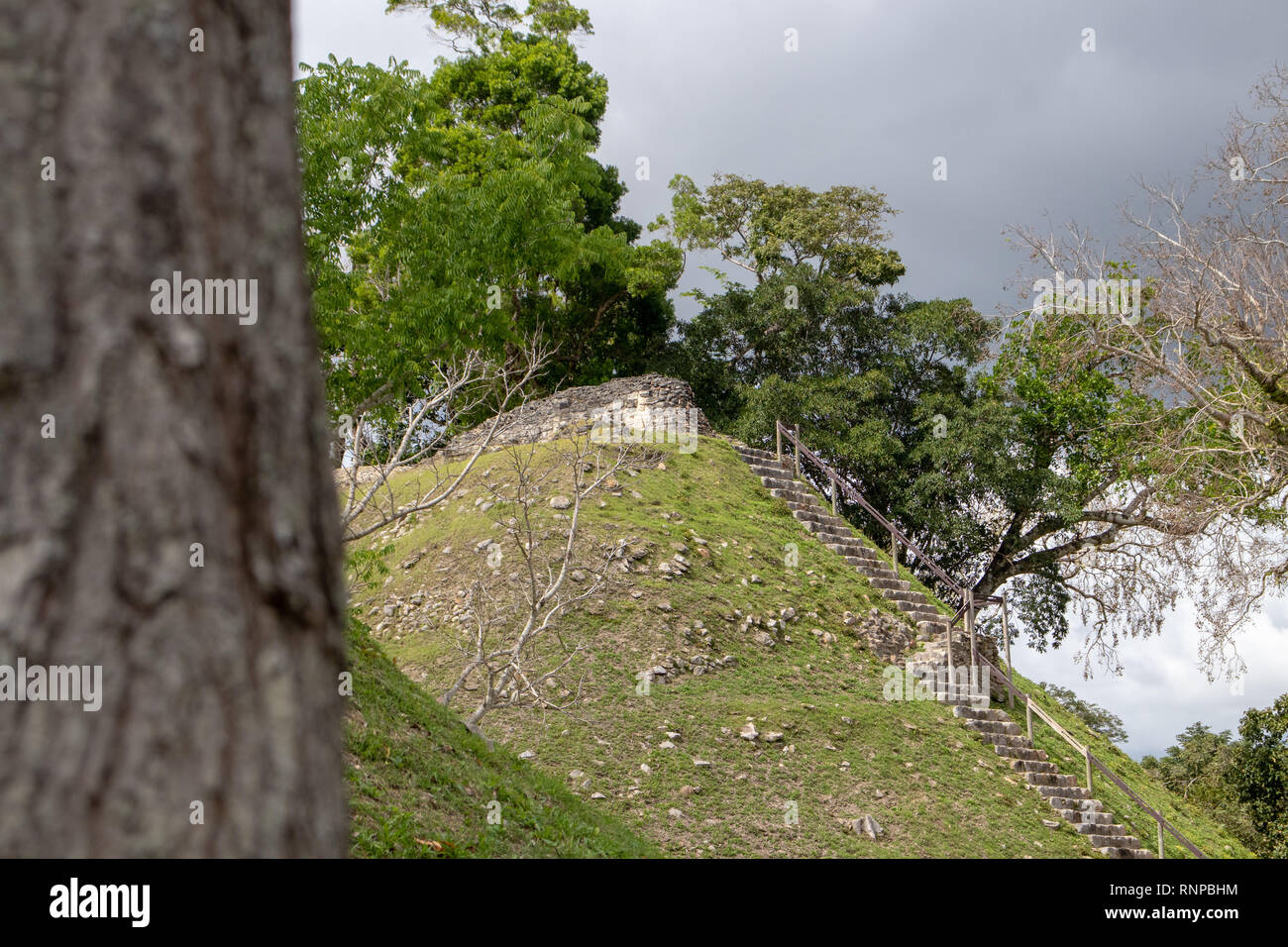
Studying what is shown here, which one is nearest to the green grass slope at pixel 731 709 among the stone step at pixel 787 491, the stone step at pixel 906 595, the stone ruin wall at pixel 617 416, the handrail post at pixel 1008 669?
the stone step at pixel 906 595

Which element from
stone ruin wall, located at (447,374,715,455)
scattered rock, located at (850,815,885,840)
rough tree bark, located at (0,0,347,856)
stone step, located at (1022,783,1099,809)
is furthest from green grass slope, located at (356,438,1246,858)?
rough tree bark, located at (0,0,347,856)

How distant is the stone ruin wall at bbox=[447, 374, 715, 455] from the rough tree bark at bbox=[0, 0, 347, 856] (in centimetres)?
1652

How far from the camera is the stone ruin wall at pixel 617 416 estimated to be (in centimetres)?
1856

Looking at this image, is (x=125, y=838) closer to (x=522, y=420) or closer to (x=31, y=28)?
(x=31, y=28)

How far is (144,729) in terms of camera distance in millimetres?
1375

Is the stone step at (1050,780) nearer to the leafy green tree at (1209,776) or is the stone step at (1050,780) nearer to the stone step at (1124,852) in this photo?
the stone step at (1124,852)

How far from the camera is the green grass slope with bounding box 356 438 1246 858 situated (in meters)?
10.2

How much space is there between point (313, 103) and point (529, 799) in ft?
27.2

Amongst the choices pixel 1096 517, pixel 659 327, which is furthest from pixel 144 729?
pixel 659 327

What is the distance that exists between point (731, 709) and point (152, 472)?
11.0m

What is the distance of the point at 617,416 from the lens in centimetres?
1878

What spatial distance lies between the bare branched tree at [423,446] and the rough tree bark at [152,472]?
5.98 meters

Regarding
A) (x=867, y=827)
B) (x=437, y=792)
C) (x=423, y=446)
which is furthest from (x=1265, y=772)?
(x=437, y=792)

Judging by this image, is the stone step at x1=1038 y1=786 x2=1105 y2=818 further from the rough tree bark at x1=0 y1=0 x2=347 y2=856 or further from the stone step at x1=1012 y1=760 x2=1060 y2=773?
the rough tree bark at x1=0 y1=0 x2=347 y2=856
